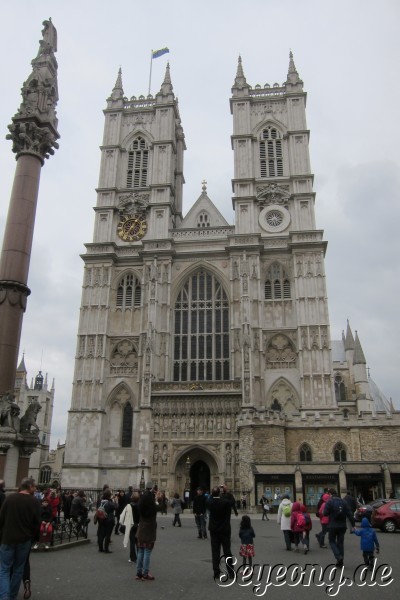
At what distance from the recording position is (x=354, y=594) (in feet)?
26.9

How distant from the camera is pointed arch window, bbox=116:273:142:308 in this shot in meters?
43.1

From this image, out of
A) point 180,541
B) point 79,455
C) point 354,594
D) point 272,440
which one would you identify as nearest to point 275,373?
point 272,440

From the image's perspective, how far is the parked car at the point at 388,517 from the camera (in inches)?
722

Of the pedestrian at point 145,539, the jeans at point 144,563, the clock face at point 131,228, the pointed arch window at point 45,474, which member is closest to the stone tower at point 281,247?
the clock face at point 131,228

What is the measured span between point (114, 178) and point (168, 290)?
12562 mm

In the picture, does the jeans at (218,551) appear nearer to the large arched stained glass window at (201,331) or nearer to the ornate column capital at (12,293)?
the ornate column capital at (12,293)

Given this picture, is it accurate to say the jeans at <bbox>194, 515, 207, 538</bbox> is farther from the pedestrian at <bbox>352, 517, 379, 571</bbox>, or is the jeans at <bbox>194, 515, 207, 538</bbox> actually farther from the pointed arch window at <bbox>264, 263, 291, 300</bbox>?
the pointed arch window at <bbox>264, 263, 291, 300</bbox>

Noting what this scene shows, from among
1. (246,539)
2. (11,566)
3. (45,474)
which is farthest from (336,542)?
(45,474)

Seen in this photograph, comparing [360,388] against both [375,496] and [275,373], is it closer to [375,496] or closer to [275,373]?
[275,373]

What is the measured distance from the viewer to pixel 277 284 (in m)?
42.3

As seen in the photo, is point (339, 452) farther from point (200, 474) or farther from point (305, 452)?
point (200, 474)

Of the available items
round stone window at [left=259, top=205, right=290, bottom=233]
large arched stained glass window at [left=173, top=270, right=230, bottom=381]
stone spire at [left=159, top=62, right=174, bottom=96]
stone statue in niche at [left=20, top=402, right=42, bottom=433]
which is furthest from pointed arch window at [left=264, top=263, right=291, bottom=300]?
stone statue in niche at [left=20, top=402, right=42, bottom=433]

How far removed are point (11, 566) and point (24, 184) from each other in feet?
47.9

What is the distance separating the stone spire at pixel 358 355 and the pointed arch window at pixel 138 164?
28.6 metres
